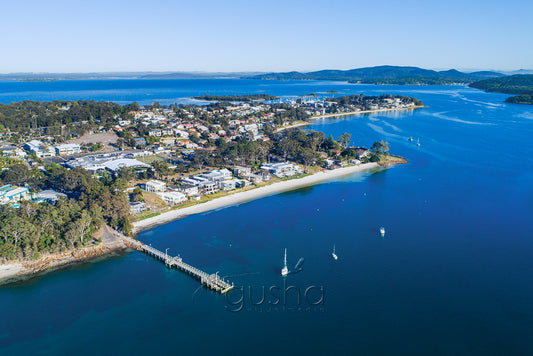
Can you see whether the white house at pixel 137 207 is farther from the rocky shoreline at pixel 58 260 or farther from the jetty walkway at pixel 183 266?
the jetty walkway at pixel 183 266

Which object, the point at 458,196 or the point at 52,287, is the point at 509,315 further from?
the point at 52,287

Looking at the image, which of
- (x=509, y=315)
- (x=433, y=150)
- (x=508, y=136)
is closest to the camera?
(x=509, y=315)

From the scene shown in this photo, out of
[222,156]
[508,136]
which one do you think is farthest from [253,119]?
[508,136]

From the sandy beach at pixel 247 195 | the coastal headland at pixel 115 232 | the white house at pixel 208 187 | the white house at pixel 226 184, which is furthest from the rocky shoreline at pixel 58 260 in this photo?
the white house at pixel 226 184

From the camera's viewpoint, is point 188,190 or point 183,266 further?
point 188,190

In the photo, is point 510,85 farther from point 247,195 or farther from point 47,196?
point 47,196

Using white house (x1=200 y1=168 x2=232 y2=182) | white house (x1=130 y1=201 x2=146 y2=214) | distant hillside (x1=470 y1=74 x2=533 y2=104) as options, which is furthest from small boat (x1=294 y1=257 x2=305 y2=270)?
distant hillside (x1=470 y1=74 x2=533 y2=104)

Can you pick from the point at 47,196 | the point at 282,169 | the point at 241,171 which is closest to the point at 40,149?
the point at 47,196
